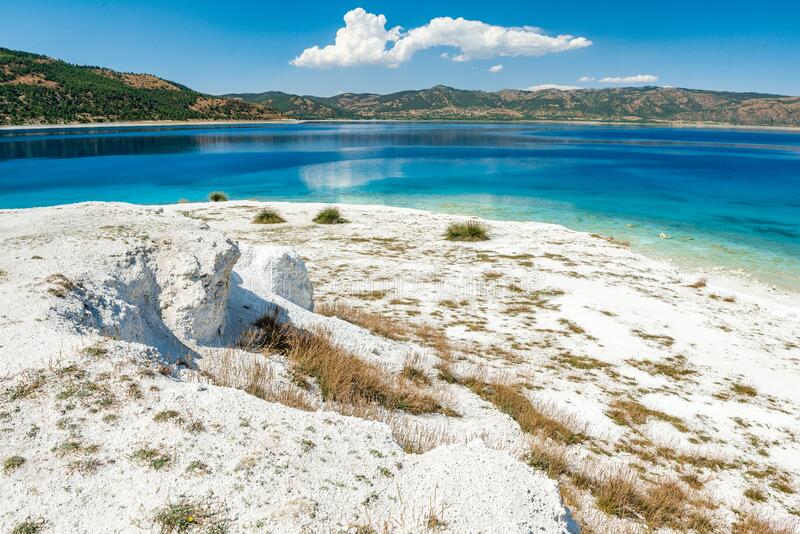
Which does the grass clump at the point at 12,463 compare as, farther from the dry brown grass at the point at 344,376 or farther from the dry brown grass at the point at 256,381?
the dry brown grass at the point at 344,376

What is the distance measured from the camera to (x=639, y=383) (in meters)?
9.56

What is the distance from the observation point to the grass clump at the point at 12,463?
10.9 feet

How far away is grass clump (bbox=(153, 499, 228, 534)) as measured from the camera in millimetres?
3094

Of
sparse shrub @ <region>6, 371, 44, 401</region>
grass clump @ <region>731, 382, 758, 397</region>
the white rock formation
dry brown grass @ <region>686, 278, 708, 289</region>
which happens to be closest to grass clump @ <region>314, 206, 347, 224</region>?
dry brown grass @ <region>686, 278, 708, 289</region>

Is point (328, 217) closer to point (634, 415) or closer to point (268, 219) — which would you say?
point (268, 219)

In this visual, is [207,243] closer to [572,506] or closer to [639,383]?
[572,506]

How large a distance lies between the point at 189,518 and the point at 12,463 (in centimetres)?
146

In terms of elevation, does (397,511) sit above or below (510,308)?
above

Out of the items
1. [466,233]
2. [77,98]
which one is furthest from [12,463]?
[77,98]

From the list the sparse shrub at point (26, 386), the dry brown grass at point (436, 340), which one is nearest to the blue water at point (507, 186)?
the dry brown grass at point (436, 340)

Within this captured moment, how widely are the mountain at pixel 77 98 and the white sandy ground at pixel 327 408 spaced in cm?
15927

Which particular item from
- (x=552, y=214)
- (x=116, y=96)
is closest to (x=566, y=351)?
(x=552, y=214)

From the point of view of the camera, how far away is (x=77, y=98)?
146 metres

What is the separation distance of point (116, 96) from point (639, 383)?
633 feet
